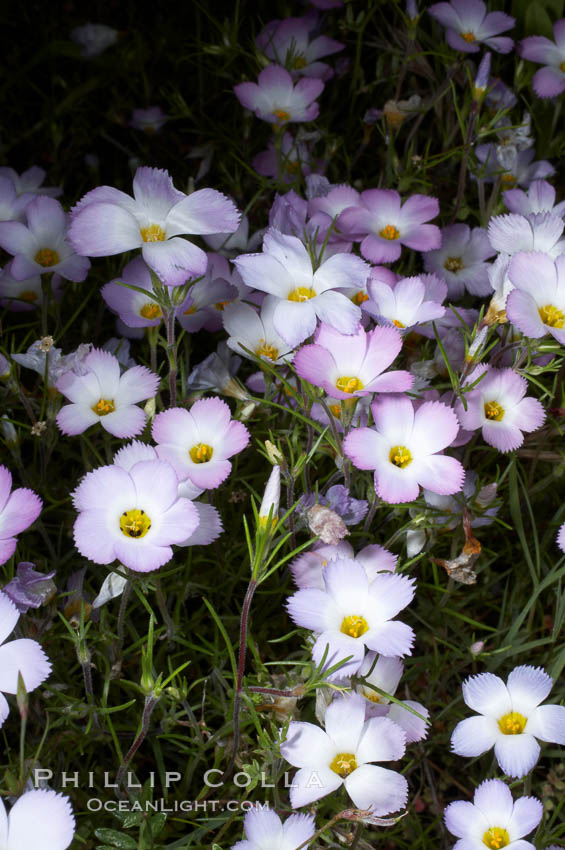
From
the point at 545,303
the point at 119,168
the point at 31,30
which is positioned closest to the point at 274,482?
the point at 545,303

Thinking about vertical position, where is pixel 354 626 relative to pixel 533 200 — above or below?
below

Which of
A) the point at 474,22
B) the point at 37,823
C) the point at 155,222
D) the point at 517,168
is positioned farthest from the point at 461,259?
the point at 37,823

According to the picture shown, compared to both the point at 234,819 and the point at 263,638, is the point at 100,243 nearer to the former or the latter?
the point at 263,638

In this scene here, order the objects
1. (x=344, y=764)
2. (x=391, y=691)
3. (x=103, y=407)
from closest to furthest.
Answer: (x=344, y=764), (x=391, y=691), (x=103, y=407)

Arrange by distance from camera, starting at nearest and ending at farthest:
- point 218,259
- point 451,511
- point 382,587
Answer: point 382,587 → point 451,511 → point 218,259

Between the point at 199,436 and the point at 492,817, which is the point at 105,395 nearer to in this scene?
the point at 199,436

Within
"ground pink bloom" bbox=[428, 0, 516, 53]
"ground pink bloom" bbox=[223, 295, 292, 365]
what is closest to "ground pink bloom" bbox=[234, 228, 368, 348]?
"ground pink bloom" bbox=[223, 295, 292, 365]
